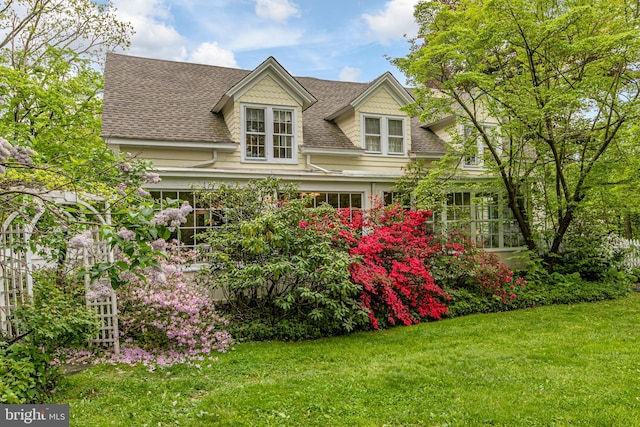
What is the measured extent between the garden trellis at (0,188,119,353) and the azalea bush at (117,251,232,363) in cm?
27

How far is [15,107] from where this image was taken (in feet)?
36.6

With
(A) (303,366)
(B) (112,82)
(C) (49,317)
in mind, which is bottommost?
(A) (303,366)

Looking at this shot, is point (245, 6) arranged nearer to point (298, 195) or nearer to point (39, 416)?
point (298, 195)

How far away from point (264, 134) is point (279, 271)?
6064mm

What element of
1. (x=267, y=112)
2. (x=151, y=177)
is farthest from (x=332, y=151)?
(x=151, y=177)

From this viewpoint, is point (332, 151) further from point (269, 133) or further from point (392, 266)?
point (392, 266)

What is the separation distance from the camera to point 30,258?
5395 mm

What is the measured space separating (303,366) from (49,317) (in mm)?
2897

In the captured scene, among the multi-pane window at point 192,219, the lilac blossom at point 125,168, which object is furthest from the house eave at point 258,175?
the lilac blossom at point 125,168

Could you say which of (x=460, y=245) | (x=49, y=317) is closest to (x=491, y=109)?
(x=460, y=245)

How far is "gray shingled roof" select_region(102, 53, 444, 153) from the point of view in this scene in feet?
35.6

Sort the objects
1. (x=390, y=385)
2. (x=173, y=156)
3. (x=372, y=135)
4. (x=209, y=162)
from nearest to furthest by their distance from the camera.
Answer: (x=390, y=385) → (x=173, y=156) → (x=209, y=162) → (x=372, y=135)

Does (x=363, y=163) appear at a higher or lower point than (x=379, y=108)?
lower

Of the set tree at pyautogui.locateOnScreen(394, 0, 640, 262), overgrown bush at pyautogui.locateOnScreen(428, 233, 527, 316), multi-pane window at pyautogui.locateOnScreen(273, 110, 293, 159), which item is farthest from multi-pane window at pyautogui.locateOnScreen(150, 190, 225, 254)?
tree at pyautogui.locateOnScreen(394, 0, 640, 262)
